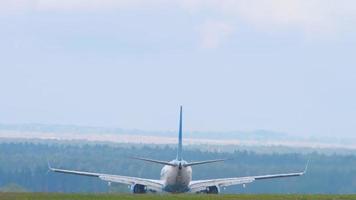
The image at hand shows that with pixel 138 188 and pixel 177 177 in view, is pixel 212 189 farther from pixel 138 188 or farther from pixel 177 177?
pixel 138 188

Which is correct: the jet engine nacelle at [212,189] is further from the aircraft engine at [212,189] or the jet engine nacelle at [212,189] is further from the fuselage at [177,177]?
the fuselage at [177,177]

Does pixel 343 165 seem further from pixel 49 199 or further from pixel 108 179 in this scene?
pixel 49 199

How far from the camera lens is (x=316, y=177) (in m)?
152

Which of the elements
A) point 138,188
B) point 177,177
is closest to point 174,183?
point 177,177

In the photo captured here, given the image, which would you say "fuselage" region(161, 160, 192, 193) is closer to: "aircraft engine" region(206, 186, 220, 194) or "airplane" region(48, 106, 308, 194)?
"airplane" region(48, 106, 308, 194)

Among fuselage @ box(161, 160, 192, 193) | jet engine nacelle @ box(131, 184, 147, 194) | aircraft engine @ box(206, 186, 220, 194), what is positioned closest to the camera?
fuselage @ box(161, 160, 192, 193)

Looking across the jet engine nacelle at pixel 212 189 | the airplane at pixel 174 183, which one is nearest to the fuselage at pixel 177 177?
the airplane at pixel 174 183

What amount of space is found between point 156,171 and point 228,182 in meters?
73.6

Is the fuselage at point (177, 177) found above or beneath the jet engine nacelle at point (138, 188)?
above

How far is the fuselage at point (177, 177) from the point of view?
93.2 m

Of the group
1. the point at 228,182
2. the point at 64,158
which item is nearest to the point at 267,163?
the point at 64,158

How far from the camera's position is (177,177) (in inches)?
3691

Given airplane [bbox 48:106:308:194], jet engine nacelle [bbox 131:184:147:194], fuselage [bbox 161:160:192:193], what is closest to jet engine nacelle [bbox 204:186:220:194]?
airplane [bbox 48:106:308:194]

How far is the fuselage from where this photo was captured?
306 ft
